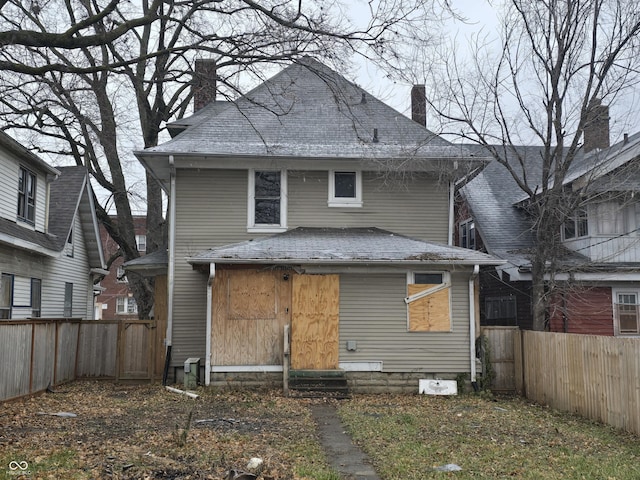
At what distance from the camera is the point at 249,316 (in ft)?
46.8

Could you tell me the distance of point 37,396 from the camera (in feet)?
43.2

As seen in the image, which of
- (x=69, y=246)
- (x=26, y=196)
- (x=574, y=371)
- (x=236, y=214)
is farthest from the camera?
(x=69, y=246)

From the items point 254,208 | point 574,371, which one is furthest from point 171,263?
point 574,371

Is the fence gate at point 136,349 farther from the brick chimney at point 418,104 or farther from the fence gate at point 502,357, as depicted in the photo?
the brick chimney at point 418,104

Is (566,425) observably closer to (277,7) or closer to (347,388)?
(347,388)

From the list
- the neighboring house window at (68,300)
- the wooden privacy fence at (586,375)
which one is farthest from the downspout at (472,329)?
the neighboring house window at (68,300)

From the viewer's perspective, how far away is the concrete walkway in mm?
7361

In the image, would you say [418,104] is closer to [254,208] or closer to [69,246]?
[254,208]

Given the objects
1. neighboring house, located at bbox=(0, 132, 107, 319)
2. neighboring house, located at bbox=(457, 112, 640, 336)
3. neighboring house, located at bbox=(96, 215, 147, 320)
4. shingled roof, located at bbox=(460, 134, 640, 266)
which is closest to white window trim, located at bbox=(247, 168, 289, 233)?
shingled roof, located at bbox=(460, 134, 640, 266)

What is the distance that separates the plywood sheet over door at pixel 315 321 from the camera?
1417 cm

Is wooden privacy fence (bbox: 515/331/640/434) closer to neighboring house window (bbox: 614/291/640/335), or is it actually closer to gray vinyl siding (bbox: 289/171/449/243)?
gray vinyl siding (bbox: 289/171/449/243)

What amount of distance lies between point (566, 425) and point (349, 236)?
682 centimetres

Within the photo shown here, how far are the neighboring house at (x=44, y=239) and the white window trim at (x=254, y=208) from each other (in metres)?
5.95

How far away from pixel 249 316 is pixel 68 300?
10.3 m
